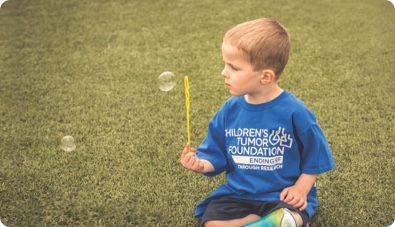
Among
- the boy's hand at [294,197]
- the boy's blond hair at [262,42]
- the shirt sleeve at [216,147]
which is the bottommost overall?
the boy's hand at [294,197]

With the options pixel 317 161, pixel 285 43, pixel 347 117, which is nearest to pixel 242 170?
pixel 317 161

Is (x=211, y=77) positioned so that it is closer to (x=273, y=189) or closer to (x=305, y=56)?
(x=305, y=56)

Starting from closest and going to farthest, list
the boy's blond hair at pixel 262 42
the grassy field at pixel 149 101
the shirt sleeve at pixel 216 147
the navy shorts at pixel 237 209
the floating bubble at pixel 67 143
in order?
the boy's blond hair at pixel 262 42 < the navy shorts at pixel 237 209 < the shirt sleeve at pixel 216 147 < the grassy field at pixel 149 101 < the floating bubble at pixel 67 143

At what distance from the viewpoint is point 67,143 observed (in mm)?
2197

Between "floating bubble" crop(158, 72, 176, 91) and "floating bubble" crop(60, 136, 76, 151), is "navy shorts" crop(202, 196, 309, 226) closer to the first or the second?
"floating bubble" crop(158, 72, 176, 91)

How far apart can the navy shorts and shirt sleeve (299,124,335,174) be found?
0.16 m

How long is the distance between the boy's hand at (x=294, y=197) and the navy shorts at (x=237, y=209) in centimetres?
2

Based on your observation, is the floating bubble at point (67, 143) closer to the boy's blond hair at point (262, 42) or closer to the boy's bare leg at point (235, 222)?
the boy's bare leg at point (235, 222)

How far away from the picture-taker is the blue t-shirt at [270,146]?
1462 millimetres

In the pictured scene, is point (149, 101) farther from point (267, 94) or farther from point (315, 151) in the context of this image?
point (315, 151)

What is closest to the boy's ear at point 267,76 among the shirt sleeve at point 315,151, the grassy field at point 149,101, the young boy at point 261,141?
the young boy at point 261,141

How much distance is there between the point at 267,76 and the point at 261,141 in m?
0.24

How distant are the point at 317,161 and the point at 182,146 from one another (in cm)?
90

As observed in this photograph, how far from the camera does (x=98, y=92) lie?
2779 millimetres
